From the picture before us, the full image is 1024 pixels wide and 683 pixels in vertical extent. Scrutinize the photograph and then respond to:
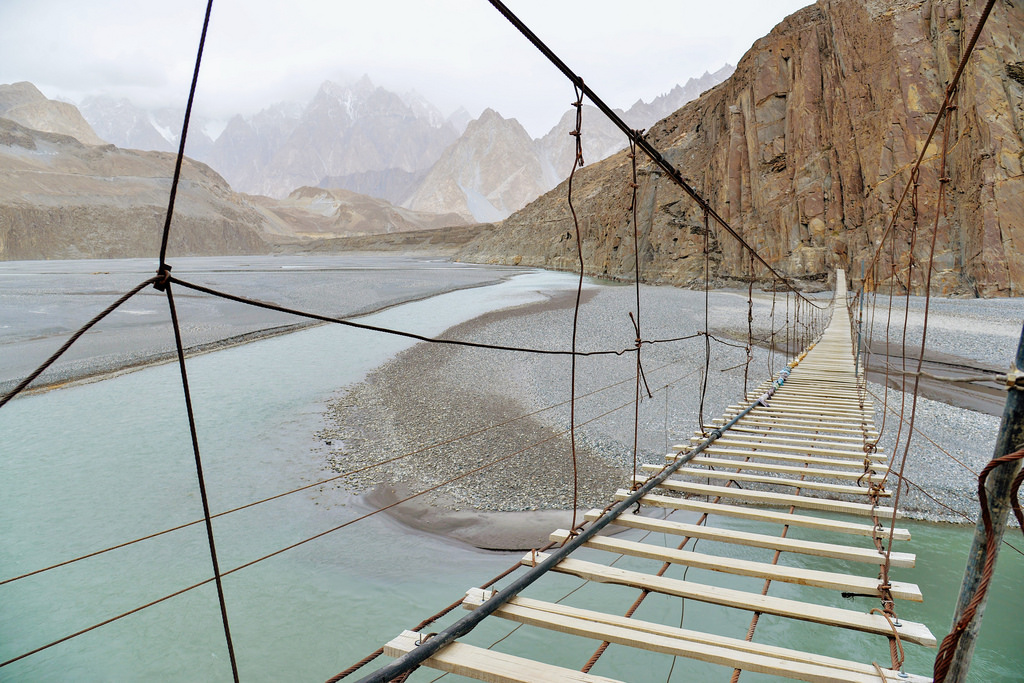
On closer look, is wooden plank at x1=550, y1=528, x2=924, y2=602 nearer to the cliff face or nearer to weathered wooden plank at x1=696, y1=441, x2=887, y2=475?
weathered wooden plank at x1=696, y1=441, x2=887, y2=475

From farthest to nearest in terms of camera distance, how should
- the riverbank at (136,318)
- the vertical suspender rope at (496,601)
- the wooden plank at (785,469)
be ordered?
the riverbank at (136,318)
the wooden plank at (785,469)
the vertical suspender rope at (496,601)

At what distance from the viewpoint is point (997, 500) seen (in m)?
1.17

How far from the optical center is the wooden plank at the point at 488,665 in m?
1.42

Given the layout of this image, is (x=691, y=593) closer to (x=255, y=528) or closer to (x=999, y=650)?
(x=999, y=650)

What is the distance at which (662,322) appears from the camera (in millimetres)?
14508

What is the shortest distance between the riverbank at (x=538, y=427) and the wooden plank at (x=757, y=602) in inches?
56.5

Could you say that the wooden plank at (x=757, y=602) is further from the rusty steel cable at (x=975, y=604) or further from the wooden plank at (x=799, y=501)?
the wooden plank at (x=799, y=501)

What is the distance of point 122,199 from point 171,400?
252ft

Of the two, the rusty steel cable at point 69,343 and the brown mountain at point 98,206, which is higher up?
the brown mountain at point 98,206

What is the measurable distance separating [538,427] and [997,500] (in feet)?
19.9

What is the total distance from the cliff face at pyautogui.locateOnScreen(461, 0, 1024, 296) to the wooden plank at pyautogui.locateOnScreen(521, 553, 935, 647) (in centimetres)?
2138

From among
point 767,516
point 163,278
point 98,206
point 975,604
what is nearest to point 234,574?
point 767,516

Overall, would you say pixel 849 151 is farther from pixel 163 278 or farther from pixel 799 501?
pixel 163 278

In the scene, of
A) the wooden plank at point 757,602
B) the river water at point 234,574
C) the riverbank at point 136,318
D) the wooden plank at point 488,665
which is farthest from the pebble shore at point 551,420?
the riverbank at point 136,318
